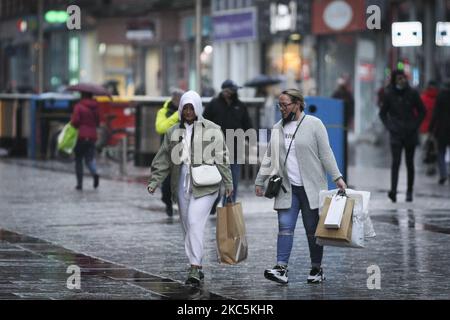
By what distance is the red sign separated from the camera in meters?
46.6

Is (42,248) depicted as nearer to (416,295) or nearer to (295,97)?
(295,97)

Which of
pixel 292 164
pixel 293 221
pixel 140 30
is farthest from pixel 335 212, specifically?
pixel 140 30

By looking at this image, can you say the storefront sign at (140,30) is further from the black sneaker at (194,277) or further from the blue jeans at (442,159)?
the black sneaker at (194,277)

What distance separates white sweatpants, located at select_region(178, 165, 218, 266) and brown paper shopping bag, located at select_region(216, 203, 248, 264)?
19cm

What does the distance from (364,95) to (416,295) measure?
35078mm

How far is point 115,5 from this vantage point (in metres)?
68.1

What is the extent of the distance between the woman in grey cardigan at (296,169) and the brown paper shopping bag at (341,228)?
0.32m

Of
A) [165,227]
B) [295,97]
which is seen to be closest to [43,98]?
[165,227]

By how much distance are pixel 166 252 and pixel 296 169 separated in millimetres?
2987

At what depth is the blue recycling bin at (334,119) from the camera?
23.9m

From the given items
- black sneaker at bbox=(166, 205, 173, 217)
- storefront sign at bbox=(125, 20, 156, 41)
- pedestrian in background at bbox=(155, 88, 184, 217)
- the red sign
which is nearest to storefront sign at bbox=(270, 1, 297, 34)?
the red sign

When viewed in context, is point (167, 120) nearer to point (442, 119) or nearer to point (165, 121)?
point (165, 121)

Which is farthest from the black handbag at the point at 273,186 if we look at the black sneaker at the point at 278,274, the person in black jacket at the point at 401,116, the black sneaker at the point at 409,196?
the black sneaker at the point at 409,196

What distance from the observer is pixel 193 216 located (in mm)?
13023
